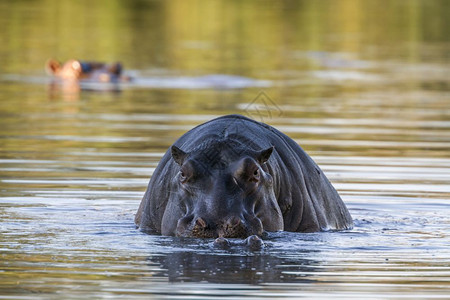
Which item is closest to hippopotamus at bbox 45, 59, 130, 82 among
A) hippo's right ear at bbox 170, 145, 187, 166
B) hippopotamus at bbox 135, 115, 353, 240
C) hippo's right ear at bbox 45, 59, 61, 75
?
hippo's right ear at bbox 45, 59, 61, 75

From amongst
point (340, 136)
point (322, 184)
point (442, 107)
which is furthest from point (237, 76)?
point (322, 184)

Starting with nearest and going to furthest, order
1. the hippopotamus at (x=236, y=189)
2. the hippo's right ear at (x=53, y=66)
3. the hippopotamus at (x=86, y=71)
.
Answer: the hippopotamus at (x=236, y=189) < the hippopotamus at (x=86, y=71) < the hippo's right ear at (x=53, y=66)

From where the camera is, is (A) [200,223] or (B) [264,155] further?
(B) [264,155]

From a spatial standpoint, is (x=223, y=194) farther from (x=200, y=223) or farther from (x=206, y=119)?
(x=206, y=119)

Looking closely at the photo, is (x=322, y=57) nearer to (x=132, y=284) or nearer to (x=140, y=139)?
(x=140, y=139)

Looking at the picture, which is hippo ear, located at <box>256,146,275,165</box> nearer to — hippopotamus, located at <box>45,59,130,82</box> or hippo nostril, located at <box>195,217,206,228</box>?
hippo nostril, located at <box>195,217,206,228</box>

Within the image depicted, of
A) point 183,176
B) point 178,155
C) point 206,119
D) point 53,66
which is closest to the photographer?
point 183,176

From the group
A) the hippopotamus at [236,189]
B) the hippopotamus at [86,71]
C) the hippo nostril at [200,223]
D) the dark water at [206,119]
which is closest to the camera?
the dark water at [206,119]

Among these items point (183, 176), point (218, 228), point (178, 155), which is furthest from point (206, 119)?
point (218, 228)

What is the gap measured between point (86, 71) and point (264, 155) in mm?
17081

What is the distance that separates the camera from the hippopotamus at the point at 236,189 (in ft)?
30.6

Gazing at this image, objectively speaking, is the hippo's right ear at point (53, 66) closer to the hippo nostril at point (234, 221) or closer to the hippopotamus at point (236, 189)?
the hippopotamus at point (236, 189)

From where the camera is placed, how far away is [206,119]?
19281 mm

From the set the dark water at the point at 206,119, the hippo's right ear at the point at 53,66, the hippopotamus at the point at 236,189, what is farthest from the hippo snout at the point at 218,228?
the hippo's right ear at the point at 53,66
